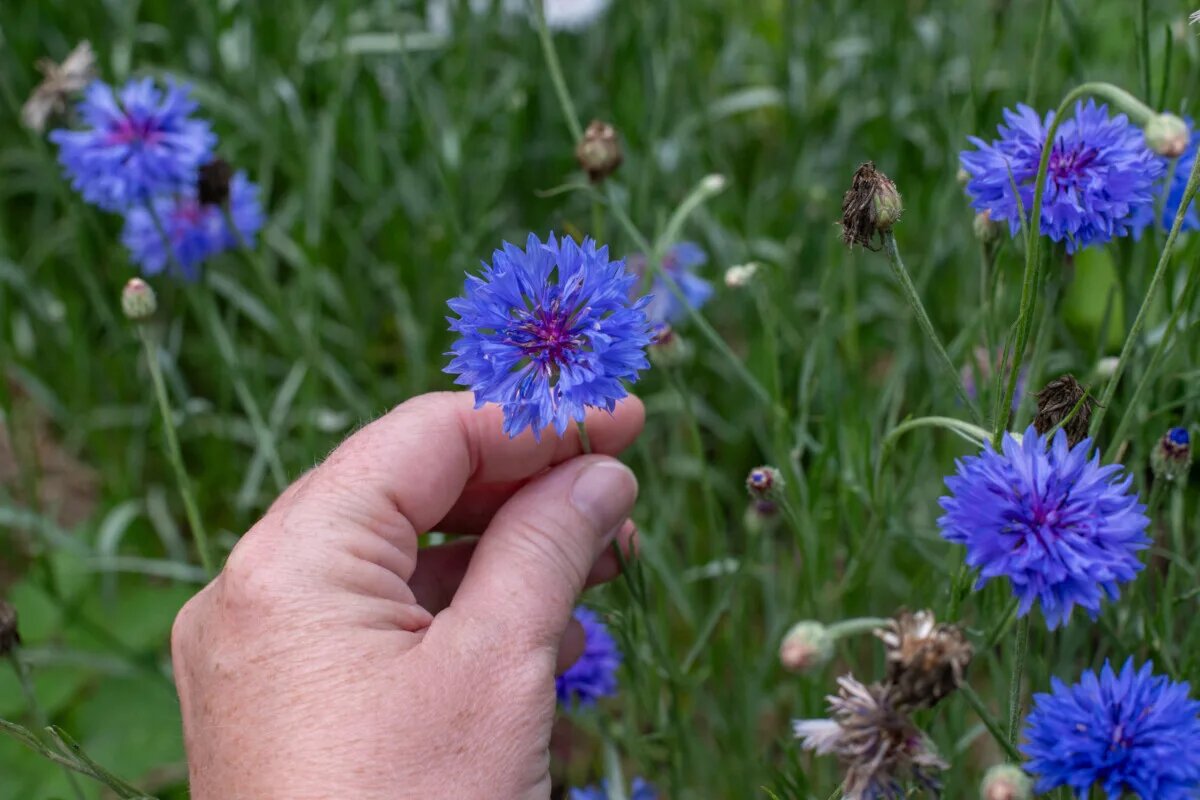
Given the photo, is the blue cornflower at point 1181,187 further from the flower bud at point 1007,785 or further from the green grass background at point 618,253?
the flower bud at point 1007,785

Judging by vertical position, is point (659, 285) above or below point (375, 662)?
above

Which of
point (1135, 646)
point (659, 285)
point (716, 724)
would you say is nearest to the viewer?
point (1135, 646)

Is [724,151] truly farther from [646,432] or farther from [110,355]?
[110,355]

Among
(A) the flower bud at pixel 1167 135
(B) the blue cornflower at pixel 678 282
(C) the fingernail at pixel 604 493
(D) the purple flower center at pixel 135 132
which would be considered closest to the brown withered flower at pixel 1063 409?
(A) the flower bud at pixel 1167 135

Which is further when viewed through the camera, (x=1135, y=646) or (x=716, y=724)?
(x=716, y=724)

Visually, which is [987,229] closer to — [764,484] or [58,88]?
[764,484]

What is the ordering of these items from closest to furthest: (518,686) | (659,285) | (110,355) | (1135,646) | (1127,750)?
(1127,750) < (518,686) < (1135,646) < (659,285) < (110,355)

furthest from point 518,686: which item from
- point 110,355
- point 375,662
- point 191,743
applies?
point 110,355
